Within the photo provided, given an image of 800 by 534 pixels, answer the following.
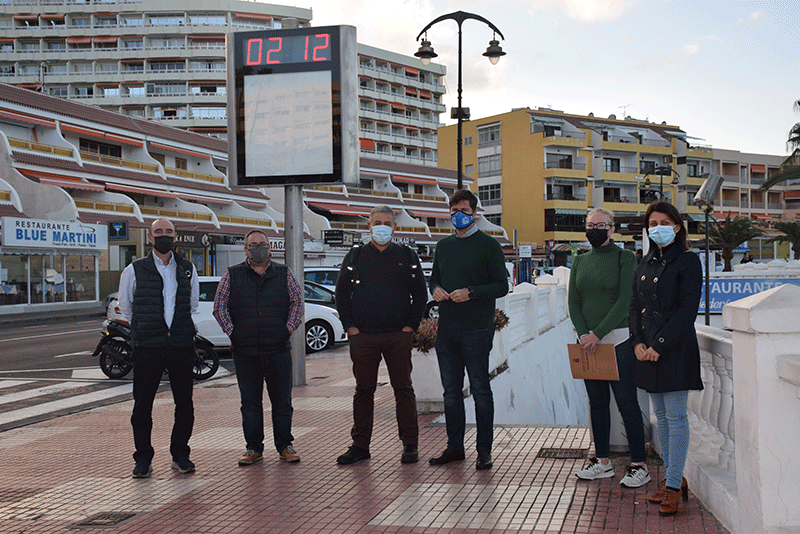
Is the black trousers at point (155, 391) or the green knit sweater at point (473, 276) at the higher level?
the green knit sweater at point (473, 276)

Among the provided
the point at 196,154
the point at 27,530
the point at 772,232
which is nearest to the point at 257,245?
the point at 27,530

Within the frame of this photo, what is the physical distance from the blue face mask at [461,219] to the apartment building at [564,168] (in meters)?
64.2

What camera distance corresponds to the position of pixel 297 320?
625 cm

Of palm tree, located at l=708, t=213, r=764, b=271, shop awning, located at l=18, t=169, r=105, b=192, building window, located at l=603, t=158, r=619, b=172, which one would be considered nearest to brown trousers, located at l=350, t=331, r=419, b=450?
shop awning, located at l=18, t=169, r=105, b=192

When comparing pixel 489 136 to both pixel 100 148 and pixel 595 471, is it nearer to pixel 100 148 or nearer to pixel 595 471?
pixel 100 148

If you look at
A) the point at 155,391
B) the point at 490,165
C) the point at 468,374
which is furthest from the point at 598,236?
the point at 490,165

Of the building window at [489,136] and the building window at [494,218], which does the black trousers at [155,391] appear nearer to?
the building window at [494,218]

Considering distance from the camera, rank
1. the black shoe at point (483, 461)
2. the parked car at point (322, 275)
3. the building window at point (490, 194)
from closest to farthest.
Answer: the black shoe at point (483, 461) < the parked car at point (322, 275) < the building window at point (490, 194)

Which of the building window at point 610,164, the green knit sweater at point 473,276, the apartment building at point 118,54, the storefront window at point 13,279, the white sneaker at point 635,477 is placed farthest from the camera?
the building window at point 610,164

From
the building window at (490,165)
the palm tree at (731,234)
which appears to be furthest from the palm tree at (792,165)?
the building window at (490,165)

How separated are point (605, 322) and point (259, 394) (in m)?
2.80

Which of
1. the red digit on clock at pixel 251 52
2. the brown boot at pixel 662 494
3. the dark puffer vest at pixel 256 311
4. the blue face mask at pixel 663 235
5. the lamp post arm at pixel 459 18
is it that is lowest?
the brown boot at pixel 662 494

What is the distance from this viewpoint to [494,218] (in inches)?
3066

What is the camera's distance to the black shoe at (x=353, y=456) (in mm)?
5992
